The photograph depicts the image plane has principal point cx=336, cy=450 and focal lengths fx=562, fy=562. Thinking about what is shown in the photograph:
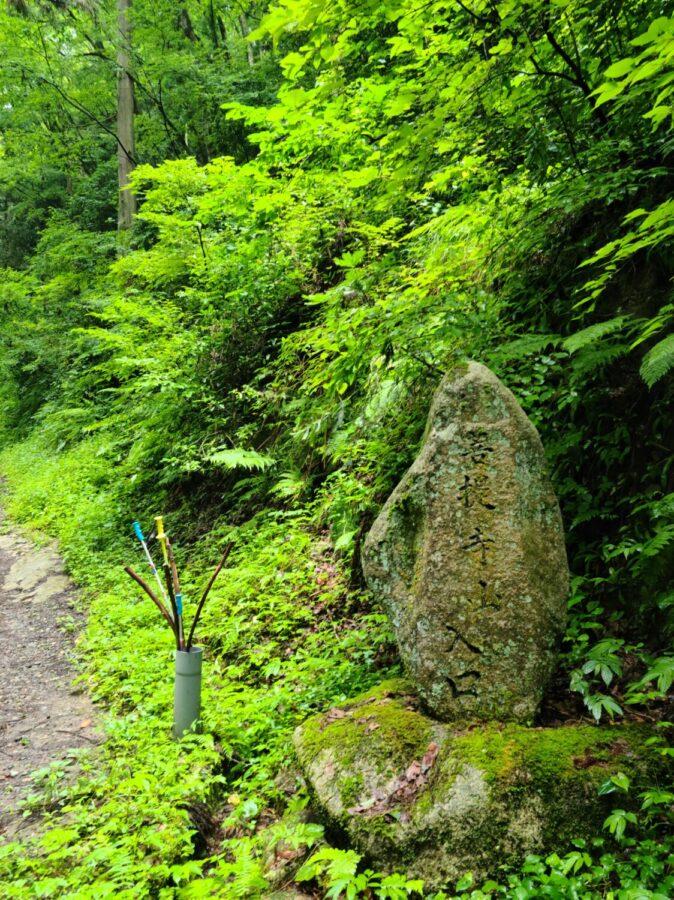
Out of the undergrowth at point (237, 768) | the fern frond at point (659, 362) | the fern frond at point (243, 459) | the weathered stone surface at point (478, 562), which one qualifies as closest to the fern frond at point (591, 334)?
the weathered stone surface at point (478, 562)

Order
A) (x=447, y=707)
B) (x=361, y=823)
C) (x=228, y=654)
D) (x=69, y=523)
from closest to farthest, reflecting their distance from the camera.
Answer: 1. (x=361, y=823)
2. (x=447, y=707)
3. (x=228, y=654)
4. (x=69, y=523)

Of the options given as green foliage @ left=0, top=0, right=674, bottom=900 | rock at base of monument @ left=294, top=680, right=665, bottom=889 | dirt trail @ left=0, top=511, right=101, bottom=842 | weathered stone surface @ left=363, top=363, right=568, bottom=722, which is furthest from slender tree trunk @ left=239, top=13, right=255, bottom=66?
rock at base of monument @ left=294, top=680, right=665, bottom=889

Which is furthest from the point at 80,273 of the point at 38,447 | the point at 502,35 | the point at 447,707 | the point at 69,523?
the point at 447,707

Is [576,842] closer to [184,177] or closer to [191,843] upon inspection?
[191,843]

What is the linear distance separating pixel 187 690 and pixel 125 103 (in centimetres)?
1747

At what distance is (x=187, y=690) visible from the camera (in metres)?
3.83

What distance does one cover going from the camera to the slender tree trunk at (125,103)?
51.3 feet

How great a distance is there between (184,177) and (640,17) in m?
8.12

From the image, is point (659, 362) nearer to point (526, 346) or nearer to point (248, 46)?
point (526, 346)

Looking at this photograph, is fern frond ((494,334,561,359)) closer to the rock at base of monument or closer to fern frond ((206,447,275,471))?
the rock at base of monument

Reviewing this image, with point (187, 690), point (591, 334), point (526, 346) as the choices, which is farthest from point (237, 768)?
point (591, 334)

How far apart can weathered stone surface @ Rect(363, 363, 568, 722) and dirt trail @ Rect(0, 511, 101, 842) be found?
2803 millimetres

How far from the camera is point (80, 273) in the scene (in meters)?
17.5

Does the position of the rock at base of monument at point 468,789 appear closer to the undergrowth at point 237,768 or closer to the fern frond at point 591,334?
the undergrowth at point 237,768
